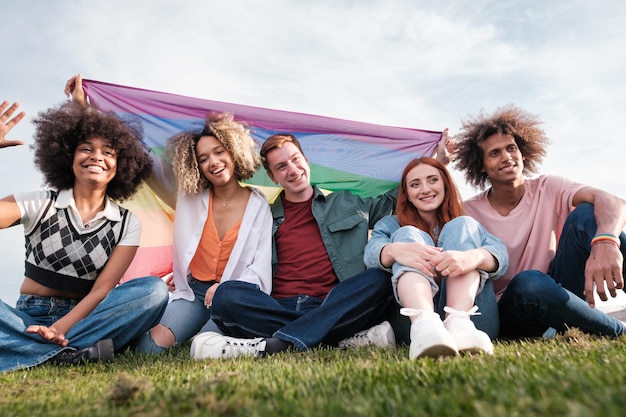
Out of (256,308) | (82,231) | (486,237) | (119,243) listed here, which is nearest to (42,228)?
(82,231)

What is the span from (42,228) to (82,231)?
305 mm

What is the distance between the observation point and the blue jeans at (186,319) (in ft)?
13.4

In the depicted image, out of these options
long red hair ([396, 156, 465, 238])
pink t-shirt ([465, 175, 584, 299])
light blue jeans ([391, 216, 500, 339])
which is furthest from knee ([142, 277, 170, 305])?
pink t-shirt ([465, 175, 584, 299])

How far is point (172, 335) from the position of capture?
4.27 metres

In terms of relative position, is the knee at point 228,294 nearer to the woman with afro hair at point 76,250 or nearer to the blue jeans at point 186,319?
the woman with afro hair at point 76,250

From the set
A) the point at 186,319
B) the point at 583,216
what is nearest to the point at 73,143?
the point at 186,319

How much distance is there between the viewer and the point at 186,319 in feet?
14.6

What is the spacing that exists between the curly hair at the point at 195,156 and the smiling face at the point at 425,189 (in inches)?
64.4

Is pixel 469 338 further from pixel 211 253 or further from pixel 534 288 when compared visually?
pixel 211 253

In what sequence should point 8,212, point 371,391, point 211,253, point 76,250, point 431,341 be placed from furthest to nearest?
Answer: point 211,253
point 76,250
point 8,212
point 431,341
point 371,391

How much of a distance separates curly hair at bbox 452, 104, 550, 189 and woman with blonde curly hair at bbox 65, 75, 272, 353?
209cm

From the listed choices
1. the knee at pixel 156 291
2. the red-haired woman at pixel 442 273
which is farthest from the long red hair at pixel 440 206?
the knee at pixel 156 291

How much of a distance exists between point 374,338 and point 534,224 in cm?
181

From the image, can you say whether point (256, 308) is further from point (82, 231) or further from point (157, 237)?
point (157, 237)
